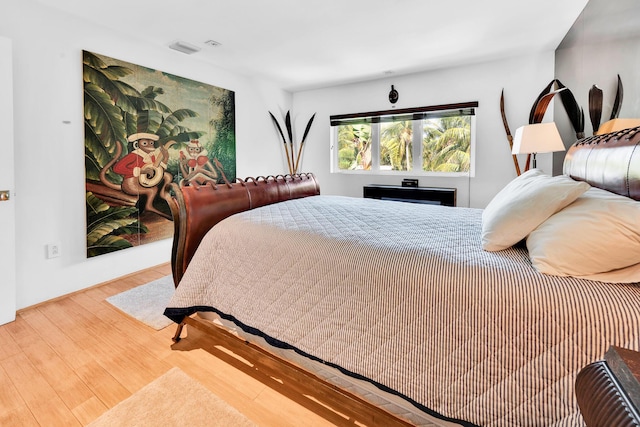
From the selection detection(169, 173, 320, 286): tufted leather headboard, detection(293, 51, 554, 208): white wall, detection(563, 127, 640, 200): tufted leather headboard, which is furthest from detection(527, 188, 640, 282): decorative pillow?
detection(293, 51, 554, 208): white wall

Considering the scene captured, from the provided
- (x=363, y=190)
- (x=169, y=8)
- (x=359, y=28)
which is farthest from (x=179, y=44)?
(x=363, y=190)

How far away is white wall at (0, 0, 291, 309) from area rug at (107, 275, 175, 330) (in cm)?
50

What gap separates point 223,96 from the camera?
13.6 feet

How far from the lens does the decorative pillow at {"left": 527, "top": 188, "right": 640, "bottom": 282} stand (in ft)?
2.96

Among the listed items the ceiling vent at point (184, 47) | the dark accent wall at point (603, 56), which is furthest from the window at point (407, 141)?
the ceiling vent at point (184, 47)

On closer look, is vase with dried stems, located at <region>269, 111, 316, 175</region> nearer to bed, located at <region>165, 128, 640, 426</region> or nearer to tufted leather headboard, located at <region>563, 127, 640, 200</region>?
bed, located at <region>165, 128, 640, 426</region>

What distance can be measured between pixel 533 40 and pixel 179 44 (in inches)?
146

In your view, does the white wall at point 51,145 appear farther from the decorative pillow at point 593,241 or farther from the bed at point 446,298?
the decorative pillow at point 593,241

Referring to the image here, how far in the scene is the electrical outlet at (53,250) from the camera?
8.68 feet

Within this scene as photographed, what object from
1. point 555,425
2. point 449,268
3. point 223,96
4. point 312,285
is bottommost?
point 555,425

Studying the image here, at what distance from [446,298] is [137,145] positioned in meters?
3.29

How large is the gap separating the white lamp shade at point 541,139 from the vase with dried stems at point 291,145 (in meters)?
3.18

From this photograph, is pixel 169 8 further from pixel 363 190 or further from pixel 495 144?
pixel 495 144

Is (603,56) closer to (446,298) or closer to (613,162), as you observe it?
(613,162)
